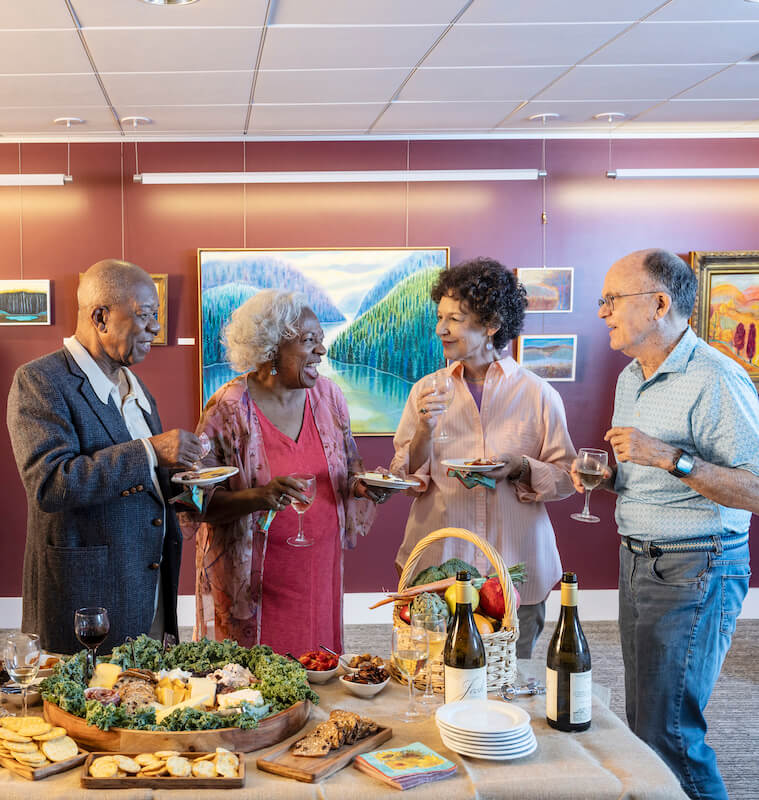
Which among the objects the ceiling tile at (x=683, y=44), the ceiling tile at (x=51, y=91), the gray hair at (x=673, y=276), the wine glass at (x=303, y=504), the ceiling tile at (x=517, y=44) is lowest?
the wine glass at (x=303, y=504)

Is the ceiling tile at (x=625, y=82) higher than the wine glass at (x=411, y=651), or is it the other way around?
the ceiling tile at (x=625, y=82)

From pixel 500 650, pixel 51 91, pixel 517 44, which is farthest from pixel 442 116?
pixel 500 650

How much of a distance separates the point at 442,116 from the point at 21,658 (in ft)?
13.6

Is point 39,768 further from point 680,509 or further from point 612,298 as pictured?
point 612,298

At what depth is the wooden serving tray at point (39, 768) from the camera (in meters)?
1.54

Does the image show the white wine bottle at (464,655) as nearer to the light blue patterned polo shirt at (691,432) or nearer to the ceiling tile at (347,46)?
the light blue patterned polo shirt at (691,432)

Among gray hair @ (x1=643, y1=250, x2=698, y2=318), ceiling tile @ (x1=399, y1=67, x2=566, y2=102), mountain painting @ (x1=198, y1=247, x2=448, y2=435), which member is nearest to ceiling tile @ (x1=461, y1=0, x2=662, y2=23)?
ceiling tile @ (x1=399, y1=67, x2=566, y2=102)

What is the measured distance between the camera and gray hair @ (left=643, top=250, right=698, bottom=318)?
8.33 ft

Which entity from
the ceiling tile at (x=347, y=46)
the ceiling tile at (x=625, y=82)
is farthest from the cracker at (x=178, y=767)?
the ceiling tile at (x=625, y=82)

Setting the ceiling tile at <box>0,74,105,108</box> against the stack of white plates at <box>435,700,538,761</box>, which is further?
the ceiling tile at <box>0,74,105,108</box>

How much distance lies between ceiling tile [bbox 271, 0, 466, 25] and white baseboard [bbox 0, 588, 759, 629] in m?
3.62

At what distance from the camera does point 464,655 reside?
181 centimetres

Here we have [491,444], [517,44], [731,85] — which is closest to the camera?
[491,444]

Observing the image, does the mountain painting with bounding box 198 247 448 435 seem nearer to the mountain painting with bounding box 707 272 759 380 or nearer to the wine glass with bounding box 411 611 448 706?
the mountain painting with bounding box 707 272 759 380
